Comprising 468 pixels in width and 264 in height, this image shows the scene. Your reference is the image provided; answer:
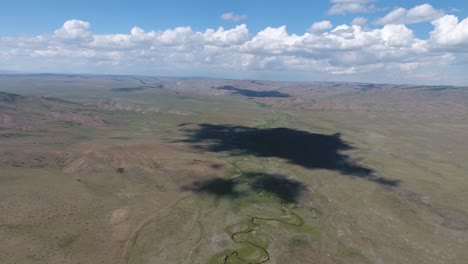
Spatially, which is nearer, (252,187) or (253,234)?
(253,234)

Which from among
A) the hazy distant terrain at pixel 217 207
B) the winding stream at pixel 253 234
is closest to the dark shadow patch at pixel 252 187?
the hazy distant terrain at pixel 217 207

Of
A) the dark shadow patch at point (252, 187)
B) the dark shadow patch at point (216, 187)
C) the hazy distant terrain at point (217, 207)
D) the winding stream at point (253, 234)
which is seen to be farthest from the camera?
the dark shadow patch at point (252, 187)

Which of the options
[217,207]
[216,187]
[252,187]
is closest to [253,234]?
[217,207]

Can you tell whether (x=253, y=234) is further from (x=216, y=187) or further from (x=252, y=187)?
(x=216, y=187)

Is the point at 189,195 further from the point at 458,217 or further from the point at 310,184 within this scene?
the point at 458,217

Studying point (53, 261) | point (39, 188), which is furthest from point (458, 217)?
point (39, 188)

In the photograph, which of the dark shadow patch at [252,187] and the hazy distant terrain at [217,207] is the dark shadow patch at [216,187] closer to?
the dark shadow patch at [252,187]

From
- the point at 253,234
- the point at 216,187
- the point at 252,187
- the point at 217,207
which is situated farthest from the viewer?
the point at 252,187

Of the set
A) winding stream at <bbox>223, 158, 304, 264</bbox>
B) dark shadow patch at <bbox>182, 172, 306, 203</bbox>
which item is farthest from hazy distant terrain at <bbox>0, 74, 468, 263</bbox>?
dark shadow patch at <bbox>182, 172, 306, 203</bbox>

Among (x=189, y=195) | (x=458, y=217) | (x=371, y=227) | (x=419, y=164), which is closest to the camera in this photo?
(x=371, y=227)
